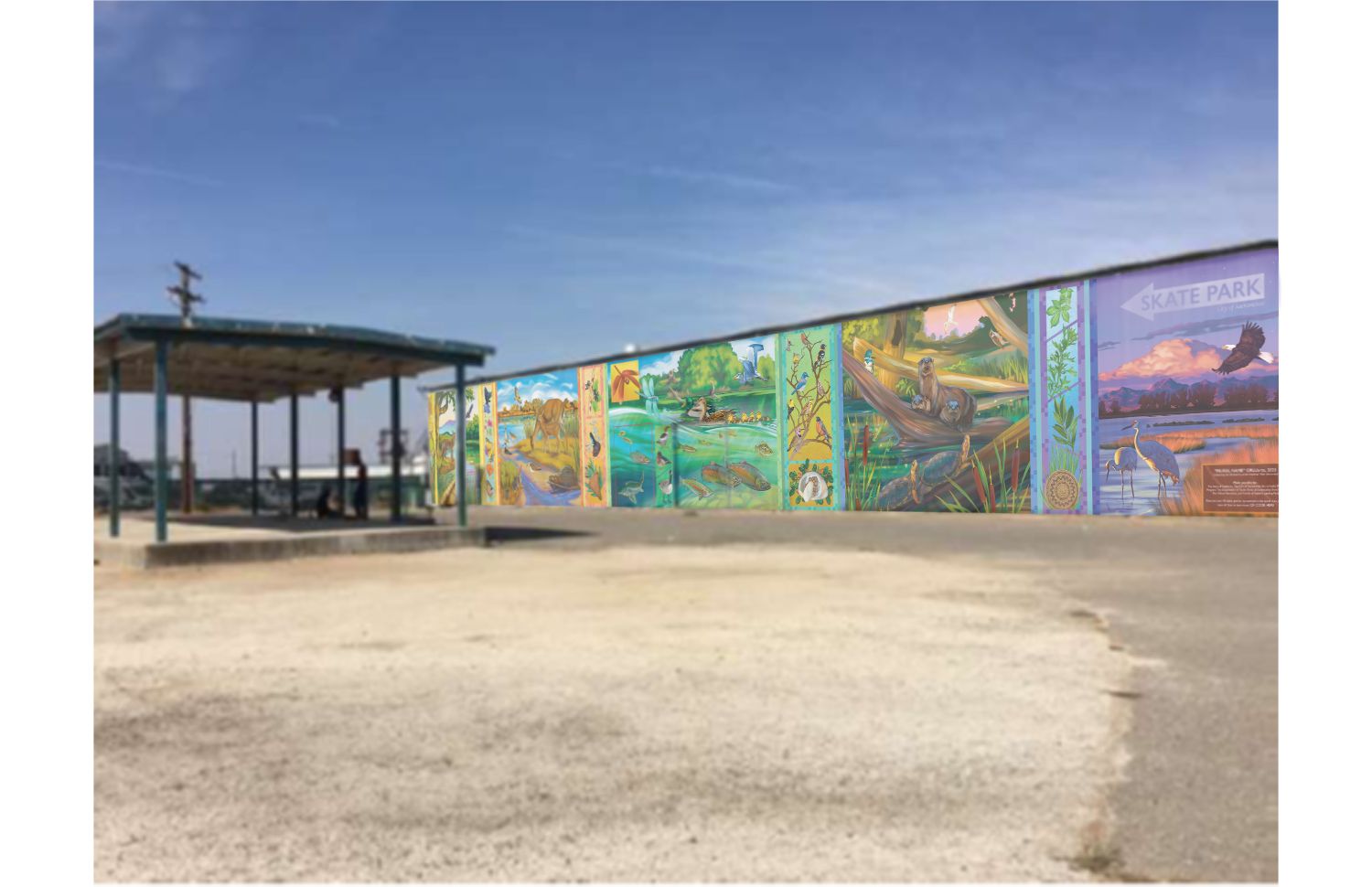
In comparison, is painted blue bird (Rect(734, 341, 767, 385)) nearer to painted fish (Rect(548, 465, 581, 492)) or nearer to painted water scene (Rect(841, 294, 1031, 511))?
painted water scene (Rect(841, 294, 1031, 511))

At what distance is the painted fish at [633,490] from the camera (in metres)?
2.98

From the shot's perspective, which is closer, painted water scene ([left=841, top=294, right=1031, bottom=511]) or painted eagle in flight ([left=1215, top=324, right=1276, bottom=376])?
painted eagle in flight ([left=1215, top=324, right=1276, bottom=376])

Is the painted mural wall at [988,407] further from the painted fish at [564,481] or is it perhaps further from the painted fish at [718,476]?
the painted fish at [564,481]

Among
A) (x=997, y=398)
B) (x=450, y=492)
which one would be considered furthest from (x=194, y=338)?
(x=997, y=398)

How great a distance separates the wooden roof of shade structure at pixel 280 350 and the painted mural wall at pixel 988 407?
1.91 m

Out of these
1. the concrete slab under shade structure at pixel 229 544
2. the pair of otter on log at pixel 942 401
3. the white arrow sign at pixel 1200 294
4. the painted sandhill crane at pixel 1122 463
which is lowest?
the concrete slab under shade structure at pixel 229 544

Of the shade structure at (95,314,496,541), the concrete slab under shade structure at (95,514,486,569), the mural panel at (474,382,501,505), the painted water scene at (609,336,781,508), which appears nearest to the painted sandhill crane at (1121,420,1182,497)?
the painted water scene at (609,336,781,508)

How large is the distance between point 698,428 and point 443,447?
1.14 m

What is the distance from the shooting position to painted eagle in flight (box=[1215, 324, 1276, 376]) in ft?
6.37

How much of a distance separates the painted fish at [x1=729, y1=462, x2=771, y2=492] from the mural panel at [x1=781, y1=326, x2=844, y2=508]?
94 mm

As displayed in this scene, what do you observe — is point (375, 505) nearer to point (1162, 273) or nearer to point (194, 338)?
point (194, 338)

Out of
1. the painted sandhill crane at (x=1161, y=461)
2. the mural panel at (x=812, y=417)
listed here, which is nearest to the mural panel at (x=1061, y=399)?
the painted sandhill crane at (x=1161, y=461)

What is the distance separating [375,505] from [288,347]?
37.1 inches

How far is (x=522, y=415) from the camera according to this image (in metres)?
3.35
